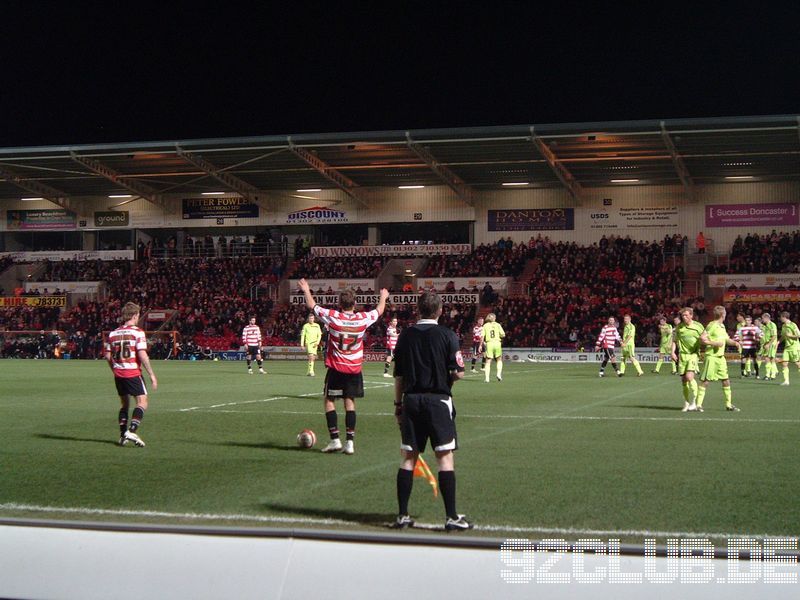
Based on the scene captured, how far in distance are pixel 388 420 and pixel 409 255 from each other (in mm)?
42017

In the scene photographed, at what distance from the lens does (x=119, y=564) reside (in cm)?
631

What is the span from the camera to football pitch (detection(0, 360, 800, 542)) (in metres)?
8.32

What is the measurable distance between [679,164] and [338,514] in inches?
1796

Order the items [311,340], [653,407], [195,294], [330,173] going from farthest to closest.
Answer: [195,294]
[330,173]
[311,340]
[653,407]

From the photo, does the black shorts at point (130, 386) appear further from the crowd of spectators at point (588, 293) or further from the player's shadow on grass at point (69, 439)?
the crowd of spectators at point (588, 293)

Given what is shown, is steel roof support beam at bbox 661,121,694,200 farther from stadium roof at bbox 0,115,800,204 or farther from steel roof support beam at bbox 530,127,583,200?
steel roof support beam at bbox 530,127,583,200

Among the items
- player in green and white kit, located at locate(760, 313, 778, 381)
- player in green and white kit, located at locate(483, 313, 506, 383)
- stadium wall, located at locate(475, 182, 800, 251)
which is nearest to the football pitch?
player in green and white kit, located at locate(483, 313, 506, 383)

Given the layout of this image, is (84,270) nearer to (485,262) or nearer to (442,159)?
Answer: (442,159)

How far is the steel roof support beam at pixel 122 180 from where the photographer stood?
54312 millimetres

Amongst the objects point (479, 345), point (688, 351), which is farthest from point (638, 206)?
point (688, 351)

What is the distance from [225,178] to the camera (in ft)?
189

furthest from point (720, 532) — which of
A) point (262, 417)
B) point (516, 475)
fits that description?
point (262, 417)

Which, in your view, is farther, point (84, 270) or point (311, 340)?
point (84, 270)

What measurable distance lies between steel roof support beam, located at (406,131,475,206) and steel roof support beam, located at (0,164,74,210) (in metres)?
24.7
